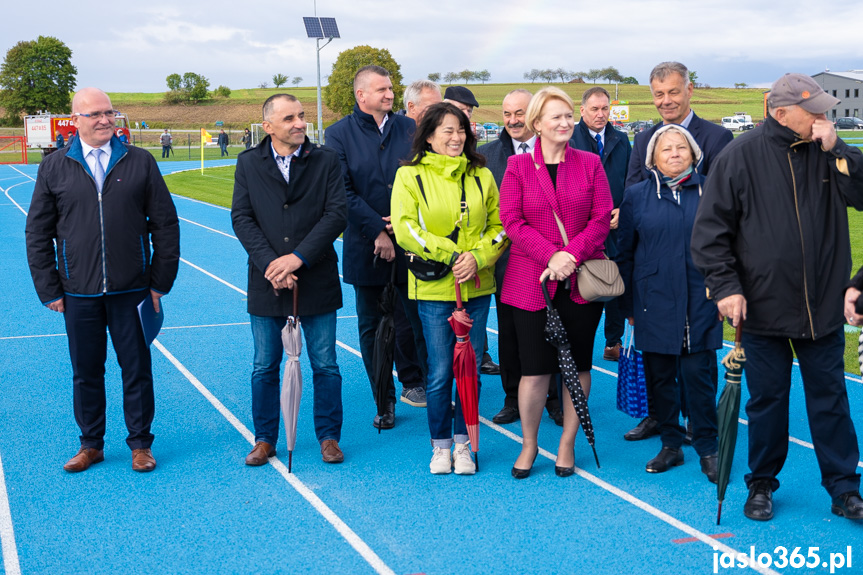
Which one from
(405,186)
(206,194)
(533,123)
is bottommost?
(206,194)

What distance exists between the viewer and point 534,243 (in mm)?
4918

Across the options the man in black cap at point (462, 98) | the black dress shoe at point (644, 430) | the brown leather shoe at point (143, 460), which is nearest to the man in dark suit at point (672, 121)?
the black dress shoe at point (644, 430)

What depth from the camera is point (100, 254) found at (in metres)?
5.21

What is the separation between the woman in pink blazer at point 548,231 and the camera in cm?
495

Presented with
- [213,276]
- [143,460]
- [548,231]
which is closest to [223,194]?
[213,276]

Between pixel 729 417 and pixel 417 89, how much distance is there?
3690 millimetres

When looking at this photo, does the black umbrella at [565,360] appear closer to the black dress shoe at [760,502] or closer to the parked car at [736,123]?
the black dress shoe at [760,502]

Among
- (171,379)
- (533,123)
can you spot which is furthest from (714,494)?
(171,379)

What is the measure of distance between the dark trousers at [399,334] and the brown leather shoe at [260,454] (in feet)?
2.85

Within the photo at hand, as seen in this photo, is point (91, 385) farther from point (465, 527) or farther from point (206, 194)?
point (206, 194)

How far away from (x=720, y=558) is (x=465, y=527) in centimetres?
122

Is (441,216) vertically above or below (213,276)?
above

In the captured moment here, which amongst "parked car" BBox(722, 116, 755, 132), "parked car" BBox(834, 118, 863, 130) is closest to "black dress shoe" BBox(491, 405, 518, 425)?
"parked car" BBox(722, 116, 755, 132)

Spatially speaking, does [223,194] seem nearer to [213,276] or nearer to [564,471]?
[213,276]
